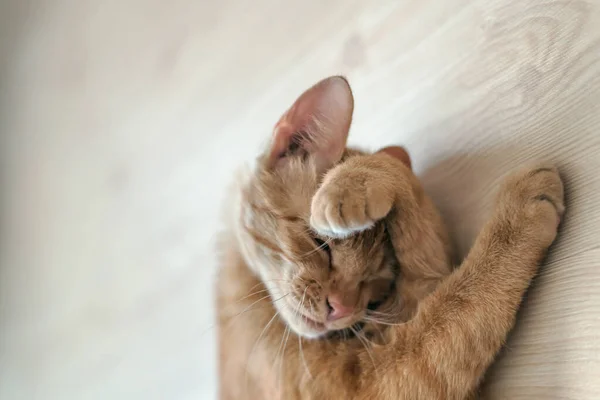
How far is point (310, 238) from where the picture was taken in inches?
38.0

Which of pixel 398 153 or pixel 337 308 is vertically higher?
pixel 398 153

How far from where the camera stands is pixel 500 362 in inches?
33.9

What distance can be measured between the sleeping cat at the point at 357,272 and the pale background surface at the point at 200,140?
58mm

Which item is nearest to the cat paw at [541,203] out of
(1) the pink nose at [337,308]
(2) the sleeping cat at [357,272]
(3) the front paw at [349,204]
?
(2) the sleeping cat at [357,272]

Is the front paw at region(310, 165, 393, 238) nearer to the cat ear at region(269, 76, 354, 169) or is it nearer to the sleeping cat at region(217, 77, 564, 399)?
the sleeping cat at region(217, 77, 564, 399)

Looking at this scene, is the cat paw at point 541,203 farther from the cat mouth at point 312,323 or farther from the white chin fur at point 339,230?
the cat mouth at point 312,323

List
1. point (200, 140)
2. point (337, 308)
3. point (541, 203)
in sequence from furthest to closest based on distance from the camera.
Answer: point (200, 140) → point (337, 308) → point (541, 203)

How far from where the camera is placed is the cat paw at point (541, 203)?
0.79 meters

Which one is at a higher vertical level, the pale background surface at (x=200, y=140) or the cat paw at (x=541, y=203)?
the pale background surface at (x=200, y=140)

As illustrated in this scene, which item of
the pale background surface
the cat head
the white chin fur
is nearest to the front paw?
the white chin fur

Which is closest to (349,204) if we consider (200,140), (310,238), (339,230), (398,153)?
(339,230)

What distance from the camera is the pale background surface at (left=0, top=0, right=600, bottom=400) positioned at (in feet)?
2.60

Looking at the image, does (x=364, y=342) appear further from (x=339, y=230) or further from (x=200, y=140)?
(x=200, y=140)

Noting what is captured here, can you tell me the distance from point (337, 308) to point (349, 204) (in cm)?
22
